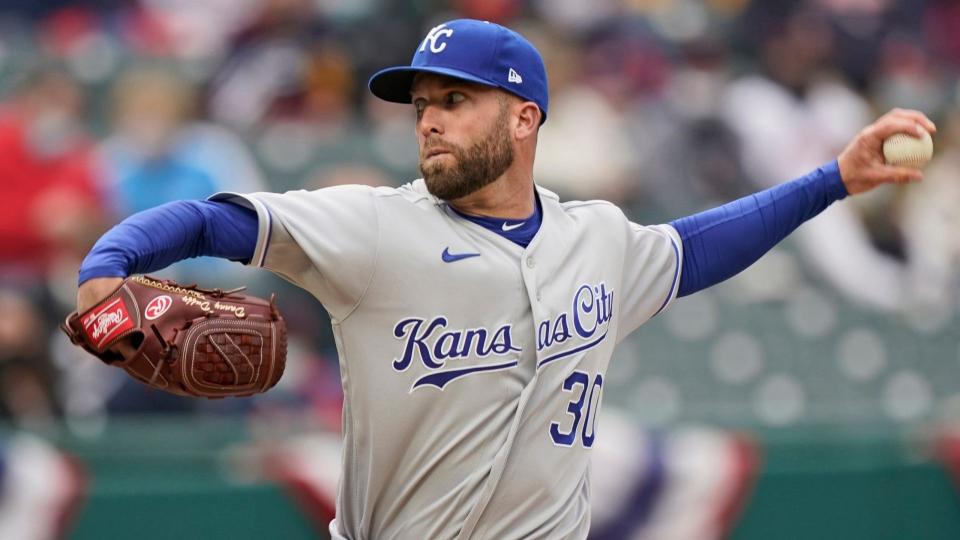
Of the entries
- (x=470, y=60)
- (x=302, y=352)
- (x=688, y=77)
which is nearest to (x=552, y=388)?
(x=470, y=60)

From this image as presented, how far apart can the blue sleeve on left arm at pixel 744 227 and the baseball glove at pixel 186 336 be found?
122 cm

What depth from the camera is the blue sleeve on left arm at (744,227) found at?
379 centimetres

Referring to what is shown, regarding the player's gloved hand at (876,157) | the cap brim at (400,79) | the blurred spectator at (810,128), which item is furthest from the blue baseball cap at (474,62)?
the blurred spectator at (810,128)

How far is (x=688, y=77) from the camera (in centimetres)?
842

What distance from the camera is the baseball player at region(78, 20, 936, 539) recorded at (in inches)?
128

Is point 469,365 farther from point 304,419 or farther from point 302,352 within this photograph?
point 302,352

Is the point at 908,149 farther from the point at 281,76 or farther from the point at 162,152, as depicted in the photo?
the point at 281,76

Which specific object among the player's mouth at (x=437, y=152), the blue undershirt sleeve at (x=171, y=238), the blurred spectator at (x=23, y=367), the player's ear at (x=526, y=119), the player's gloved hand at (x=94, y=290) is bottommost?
the blurred spectator at (x=23, y=367)

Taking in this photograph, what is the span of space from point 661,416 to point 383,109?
2148 mm

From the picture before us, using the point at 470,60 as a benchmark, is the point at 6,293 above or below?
below

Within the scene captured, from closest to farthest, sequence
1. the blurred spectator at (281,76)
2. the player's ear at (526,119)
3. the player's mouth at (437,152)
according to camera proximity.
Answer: the player's mouth at (437,152) → the player's ear at (526,119) → the blurred spectator at (281,76)

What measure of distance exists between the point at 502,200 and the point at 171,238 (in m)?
→ 0.88

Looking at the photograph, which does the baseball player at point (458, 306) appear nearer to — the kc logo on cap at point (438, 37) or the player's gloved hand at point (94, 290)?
the kc logo on cap at point (438, 37)

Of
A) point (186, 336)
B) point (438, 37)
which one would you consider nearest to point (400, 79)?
point (438, 37)
